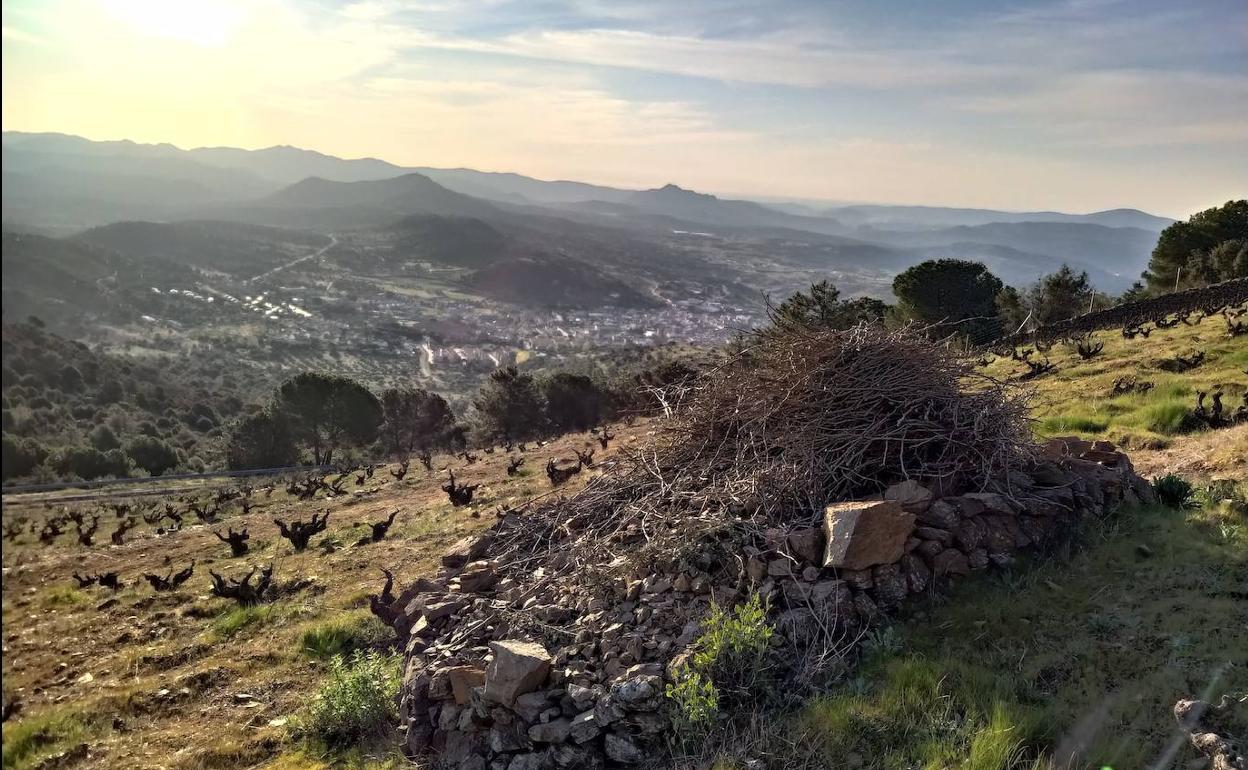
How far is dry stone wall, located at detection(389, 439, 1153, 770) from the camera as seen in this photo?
380 centimetres

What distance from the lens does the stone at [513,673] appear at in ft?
12.9

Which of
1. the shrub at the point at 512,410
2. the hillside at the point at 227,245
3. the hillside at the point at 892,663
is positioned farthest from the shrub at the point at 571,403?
the hillside at the point at 227,245

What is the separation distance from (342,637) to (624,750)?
415 cm

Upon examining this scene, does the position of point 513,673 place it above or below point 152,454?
above

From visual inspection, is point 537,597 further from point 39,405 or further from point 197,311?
point 197,311

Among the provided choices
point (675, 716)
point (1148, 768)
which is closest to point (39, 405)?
point (675, 716)

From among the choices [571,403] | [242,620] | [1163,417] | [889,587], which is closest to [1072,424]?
[1163,417]

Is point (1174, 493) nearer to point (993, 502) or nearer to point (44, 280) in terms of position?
point (993, 502)

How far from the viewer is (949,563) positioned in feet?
14.8

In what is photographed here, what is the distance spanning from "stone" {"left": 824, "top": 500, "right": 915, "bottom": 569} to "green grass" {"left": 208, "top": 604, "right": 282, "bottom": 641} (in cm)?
660

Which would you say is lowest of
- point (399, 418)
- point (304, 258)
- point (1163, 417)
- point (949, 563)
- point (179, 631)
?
point (399, 418)

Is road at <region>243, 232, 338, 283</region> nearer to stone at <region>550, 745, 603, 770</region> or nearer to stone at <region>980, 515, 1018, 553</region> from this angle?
stone at <region>550, 745, 603, 770</region>

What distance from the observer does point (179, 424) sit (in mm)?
17312

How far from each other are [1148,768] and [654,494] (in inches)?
137
